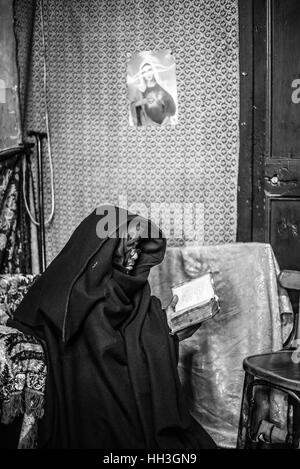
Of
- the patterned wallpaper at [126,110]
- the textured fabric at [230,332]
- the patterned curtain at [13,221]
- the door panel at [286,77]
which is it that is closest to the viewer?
the textured fabric at [230,332]

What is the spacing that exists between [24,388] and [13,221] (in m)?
1.63

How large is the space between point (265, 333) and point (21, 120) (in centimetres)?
217

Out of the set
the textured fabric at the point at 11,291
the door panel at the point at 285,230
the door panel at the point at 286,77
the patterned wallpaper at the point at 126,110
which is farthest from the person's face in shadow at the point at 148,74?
the textured fabric at the point at 11,291

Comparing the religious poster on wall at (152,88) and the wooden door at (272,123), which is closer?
the wooden door at (272,123)

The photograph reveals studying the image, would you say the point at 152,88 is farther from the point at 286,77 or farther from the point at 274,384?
the point at 274,384

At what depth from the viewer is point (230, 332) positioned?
9.56 ft

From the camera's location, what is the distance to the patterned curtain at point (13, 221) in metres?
3.71

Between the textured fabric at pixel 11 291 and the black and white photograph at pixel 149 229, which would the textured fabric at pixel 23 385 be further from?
the textured fabric at pixel 11 291

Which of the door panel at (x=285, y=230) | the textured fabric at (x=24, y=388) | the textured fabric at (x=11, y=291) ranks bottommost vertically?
the textured fabric at (x=24, y=388)

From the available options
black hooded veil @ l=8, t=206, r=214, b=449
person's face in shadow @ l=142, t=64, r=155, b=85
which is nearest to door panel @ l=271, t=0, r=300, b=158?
person's face in shadow @ l=142, t=64, r=155, b=85

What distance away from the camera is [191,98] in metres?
3.19

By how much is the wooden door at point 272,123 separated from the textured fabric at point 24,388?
1487 mm
